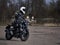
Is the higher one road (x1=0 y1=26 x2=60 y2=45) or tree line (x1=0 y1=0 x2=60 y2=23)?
tree line (x1=0 y1=0 x2=60 y2=23)

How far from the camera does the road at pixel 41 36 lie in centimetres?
299

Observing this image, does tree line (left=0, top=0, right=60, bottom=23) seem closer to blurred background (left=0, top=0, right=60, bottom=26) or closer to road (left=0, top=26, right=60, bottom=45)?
blurred background (left=0, top=0, right=60, bottom=26)

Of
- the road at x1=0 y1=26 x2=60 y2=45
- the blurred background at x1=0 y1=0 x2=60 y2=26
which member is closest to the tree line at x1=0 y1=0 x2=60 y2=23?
the blurred background at x1=0 y1=0 x2=60 y2=26

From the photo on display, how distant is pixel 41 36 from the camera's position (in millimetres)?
3035

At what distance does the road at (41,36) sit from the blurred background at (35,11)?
0.08m

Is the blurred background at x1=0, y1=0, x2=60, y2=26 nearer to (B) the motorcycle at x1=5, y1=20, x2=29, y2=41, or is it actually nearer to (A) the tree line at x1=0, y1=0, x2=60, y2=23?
(A) the tree line at x1=0, y1=0, x2=60, y2=23

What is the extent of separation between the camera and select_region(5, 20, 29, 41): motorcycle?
10.1 ft

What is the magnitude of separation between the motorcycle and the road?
6 cm

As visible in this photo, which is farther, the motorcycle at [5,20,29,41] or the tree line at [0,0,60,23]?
the motorcycle at [5,20,29,41]

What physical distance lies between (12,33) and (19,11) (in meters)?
0.29

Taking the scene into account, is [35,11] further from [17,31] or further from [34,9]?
[17,31]

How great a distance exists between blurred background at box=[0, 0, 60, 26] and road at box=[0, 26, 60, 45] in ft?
0.25

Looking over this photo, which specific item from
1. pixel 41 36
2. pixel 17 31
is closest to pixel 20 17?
pixel 17 31

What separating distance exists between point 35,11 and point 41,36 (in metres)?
0.29
